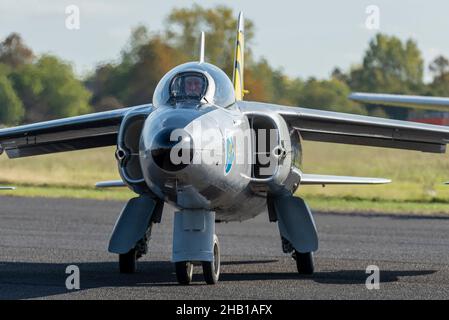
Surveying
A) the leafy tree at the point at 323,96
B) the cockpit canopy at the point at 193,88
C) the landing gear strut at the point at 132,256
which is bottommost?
the landing gear strut at the point at 132,256

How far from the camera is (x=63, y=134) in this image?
1478 centimetres

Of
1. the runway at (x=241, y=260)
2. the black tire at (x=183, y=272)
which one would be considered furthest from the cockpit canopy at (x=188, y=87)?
the runway at (x=241, y=260)

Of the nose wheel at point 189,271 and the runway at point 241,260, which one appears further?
the nose wheel at point 189,271

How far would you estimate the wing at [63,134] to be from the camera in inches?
552

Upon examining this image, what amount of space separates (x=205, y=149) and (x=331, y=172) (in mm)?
24011

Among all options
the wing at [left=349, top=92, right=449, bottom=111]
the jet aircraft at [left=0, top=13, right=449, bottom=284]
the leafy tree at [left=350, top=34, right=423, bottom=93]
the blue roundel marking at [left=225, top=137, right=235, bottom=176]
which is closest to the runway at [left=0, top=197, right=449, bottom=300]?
the jet aircraft at [left=0, top=13, right=449, bottom=284]

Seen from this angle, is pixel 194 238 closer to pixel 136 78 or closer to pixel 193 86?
pixel 193 86

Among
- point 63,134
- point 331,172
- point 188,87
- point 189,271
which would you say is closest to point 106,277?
point 189,271

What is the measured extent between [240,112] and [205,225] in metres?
1.52

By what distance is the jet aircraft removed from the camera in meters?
11.1

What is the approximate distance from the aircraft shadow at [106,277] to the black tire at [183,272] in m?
0.20

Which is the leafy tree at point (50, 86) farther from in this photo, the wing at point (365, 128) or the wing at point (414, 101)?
the wing at point (365, 128)

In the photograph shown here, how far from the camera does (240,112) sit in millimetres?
12688

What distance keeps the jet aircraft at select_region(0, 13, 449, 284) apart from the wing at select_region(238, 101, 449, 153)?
0.02 meters
